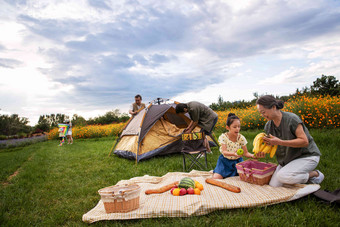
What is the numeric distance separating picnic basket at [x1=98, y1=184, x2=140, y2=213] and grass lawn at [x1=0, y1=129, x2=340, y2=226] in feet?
0.49

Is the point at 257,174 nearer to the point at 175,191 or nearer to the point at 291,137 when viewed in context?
the point at 291,137

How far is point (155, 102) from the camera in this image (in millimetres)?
6895

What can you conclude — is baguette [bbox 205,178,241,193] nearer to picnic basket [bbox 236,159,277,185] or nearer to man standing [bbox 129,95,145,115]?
picnic basket [bbox 236,159,277,185]

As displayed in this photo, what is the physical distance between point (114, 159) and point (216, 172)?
3.85m

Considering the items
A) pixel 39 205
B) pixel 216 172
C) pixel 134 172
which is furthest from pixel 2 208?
pixel 216 172

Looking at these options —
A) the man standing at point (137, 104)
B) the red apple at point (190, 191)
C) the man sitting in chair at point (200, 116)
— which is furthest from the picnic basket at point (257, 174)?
the man standing at point (137, 104)

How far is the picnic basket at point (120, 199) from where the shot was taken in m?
2.61

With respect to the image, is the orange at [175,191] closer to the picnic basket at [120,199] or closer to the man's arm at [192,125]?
the picnic basket at [120,199]

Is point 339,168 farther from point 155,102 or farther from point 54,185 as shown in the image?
point 54,185

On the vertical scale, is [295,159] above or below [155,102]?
below

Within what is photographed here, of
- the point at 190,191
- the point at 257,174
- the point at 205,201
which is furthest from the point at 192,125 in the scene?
the point at 205,201

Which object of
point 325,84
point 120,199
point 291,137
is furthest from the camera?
point 325,84

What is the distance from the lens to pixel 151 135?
6406 millimetres

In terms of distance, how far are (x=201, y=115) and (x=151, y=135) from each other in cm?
180
